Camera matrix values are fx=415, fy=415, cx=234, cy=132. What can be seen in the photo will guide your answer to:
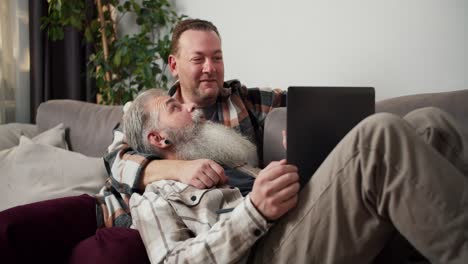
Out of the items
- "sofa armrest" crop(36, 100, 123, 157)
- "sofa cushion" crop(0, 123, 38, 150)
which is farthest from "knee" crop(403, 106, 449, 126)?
"sofa cushion" crop(0, 123, 38, 150)

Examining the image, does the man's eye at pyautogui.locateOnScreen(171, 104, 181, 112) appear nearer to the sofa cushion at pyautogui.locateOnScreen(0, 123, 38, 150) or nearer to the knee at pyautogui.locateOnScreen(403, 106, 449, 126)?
the knee at pyautogui.locateOnScreen(403, 106, 449, 126)

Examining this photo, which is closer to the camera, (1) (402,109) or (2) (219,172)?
(2) (219,172)

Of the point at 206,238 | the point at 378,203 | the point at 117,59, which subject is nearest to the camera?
the point at 378,203

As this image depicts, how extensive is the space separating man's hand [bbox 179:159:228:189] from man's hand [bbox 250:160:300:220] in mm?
296

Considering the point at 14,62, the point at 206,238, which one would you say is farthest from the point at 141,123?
the point at 14,62

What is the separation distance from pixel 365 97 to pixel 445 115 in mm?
187

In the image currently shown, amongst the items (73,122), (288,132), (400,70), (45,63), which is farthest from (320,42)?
(45,63)

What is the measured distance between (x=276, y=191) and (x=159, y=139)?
0.65 metres

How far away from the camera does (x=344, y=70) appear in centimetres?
191

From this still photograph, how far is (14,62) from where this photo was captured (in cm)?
273

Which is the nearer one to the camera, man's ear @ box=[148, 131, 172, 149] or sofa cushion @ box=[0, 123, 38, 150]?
man's ear @ box=[148, 131, 172, 149]

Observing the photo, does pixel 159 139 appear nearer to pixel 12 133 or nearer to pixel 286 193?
pixel 286 193

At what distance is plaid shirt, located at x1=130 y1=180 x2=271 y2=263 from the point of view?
2.92 ft

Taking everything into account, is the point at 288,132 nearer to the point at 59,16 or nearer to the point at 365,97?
the point at 365,97
